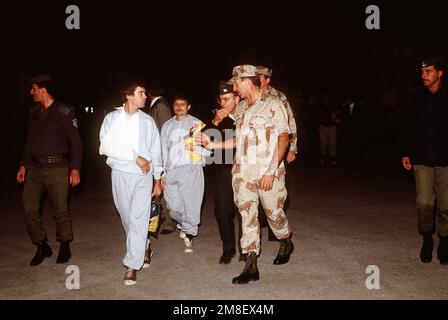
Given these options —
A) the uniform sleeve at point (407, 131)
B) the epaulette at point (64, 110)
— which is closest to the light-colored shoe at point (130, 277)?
the epaulette at point (64, 110)

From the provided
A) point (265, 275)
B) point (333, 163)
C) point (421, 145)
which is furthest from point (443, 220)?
point (333, 163)

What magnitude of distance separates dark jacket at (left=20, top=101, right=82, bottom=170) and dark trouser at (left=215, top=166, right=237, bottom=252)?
1.59m

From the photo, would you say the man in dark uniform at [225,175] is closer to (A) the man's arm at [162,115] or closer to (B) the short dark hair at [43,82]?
(A) the man's arm at [162,115]

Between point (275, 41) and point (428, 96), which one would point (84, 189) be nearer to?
point (428, 96)

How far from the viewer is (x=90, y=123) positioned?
87.1 feet

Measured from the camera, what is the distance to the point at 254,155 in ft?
16.8

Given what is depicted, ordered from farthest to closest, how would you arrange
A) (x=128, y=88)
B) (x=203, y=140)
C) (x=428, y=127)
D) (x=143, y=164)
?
1. (x=428, y=127)
2. (x=203, y=140)
3. (x=128, y=88)
4. (x=143, y=164)

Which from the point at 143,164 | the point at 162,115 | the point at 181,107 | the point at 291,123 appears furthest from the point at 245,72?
the point at 162,115

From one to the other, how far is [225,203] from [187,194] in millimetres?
796

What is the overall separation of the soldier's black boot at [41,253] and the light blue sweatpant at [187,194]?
1.59 metres

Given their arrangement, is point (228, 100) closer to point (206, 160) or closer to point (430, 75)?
point (206, 160)

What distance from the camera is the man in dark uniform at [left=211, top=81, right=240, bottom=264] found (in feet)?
18.4

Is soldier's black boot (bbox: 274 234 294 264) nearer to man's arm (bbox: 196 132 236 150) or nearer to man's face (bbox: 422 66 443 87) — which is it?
man's arm (bbox: 196 132 236 150)

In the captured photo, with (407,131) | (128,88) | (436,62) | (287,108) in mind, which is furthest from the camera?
(287,108)
